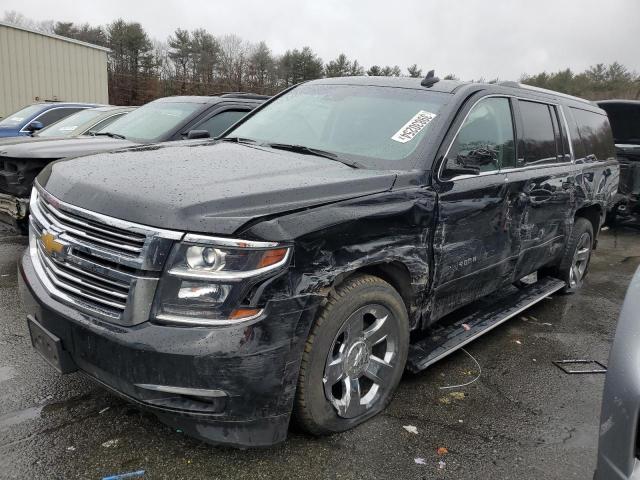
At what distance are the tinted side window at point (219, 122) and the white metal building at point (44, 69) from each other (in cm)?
1814

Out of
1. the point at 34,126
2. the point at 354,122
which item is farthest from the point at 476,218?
the point at 34,126


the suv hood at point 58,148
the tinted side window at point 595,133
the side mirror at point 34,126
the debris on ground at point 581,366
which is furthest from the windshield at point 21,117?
the debris on ground at point 581,366

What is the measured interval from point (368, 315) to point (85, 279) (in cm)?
147

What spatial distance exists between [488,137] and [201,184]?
2.27m

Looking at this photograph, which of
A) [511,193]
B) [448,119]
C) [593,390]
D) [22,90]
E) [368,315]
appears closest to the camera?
[368,315]

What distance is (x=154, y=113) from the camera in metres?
6.98

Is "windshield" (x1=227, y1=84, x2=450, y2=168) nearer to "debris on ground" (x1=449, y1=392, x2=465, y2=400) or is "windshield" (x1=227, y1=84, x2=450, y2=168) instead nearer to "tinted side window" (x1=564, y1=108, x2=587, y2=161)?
"debris on ground" (x1=449, y1=392, x2=465, y2=400)

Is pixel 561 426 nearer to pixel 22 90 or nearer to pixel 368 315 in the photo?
pixel 368 315

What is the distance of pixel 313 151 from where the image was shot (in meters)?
3.38

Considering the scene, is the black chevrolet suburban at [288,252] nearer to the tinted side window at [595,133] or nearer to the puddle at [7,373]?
the puddle at [7,373]

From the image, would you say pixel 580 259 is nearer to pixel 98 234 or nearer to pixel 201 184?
pixel 201 184

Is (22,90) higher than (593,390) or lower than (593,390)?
higher

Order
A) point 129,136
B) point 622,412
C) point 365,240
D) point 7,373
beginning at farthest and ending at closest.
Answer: point 129,136
point 7,373
point 365,240
point 622,412

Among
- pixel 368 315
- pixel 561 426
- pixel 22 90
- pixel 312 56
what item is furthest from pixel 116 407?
pixel 312 56
